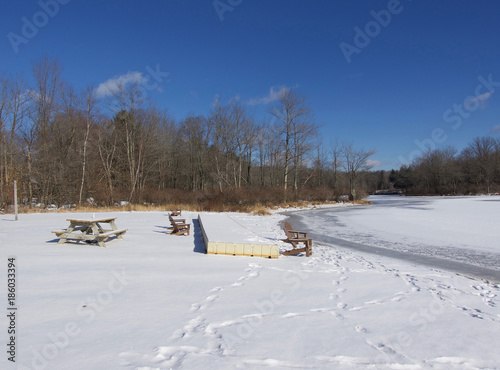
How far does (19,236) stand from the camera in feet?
29.2

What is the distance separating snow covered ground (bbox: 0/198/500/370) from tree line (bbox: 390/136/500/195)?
68.5m

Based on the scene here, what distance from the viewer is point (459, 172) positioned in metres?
64.1

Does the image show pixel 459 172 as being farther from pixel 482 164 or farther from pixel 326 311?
pixel 326 311

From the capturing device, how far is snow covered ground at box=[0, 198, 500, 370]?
2846 millimetres

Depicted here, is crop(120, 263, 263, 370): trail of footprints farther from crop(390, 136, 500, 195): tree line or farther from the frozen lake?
crop(390, 136, 500, 195): tree line

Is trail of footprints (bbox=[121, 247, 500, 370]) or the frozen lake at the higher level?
trail of footprints (bbox=[121, 247, 500, 370])

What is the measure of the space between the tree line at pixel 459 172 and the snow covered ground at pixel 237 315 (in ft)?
225

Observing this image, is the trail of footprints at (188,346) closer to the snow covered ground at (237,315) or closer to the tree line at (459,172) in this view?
the snow covered ground at (237,315)

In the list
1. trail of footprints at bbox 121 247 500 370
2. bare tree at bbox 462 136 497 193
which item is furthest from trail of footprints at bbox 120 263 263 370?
bare tree at bbox 462 136 497 193

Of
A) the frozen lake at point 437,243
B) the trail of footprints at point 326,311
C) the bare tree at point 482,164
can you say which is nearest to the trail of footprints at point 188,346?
the trail of footprints at point 326,311

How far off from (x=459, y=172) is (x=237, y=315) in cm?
7657

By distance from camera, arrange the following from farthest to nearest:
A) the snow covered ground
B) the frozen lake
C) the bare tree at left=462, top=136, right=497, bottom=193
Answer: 1. the bare tree at left=462, top=136, right=497, bottom=193
2. the frozen lake
3. the snow covered ground

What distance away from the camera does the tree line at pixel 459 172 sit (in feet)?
201

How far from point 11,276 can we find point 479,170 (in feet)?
265
